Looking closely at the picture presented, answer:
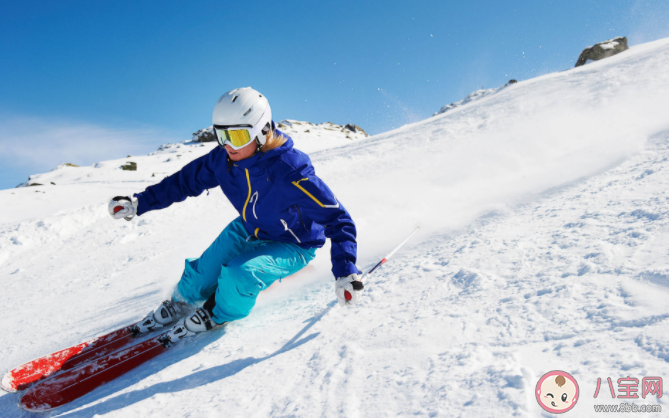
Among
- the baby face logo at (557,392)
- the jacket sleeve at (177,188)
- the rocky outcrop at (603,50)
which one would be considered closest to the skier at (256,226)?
the jacket sleeve at (177,188)

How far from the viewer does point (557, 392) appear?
115cm

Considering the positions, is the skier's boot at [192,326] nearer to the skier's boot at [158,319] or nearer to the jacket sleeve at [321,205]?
the skier's boot at [158,319]

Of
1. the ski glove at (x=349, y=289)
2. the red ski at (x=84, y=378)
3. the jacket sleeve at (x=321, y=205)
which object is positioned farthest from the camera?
the jacket sleeve at (x=321, y=205)

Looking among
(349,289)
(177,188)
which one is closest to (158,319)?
(177,188)

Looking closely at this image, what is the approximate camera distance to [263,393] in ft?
5.27

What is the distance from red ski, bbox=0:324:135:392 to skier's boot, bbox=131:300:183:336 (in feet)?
0.23

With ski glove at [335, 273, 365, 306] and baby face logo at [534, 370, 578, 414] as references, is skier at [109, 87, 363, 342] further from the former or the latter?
baby face logo at [534, 370, 578, 414]

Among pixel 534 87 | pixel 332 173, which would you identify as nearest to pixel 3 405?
pixel 332 173

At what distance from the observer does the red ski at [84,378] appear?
1.88 metres

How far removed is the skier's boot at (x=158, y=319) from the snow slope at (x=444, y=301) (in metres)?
0.44

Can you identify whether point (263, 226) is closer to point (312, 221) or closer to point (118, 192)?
point (312, 221)

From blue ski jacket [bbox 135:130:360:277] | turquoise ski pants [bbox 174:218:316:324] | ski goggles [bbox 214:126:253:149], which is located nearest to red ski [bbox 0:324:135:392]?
turquoise ski pants [bbox 174:218:316:324]

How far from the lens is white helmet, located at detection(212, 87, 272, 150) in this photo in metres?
2.47

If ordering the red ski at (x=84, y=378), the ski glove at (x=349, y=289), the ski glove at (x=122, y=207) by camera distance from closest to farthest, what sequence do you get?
the red ski at (x=84, y=378)
the ski glove at (x=349, y=289)
the ski glove at (x=122, y=207)
